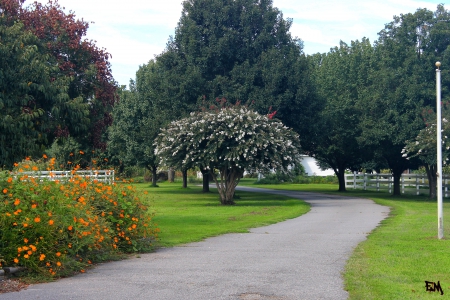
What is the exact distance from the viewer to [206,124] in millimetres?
29547

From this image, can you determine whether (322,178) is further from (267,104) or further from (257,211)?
(257,211)

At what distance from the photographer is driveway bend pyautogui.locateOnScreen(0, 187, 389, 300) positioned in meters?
8.84

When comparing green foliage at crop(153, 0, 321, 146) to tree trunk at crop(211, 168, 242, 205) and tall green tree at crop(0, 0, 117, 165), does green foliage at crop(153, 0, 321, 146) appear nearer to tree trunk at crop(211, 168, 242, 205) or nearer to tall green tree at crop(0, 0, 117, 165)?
tree trunk at crop(211, 168, 242, 205)

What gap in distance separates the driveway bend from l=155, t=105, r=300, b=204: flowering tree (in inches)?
509

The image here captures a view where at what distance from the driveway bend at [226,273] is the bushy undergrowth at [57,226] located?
0.44 metres

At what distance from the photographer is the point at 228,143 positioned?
29781 millimetres

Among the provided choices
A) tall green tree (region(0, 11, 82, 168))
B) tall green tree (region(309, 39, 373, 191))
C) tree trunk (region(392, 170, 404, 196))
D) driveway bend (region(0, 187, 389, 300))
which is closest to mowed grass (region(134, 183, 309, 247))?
driveway bend (region(0, 187, 389, 300))

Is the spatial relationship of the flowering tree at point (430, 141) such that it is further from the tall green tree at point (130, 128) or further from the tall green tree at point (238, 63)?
the tall green tree at point (130, 128)

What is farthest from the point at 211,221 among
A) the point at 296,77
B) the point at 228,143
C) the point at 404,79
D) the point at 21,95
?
the point at 404,79

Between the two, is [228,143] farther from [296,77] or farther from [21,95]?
[21,95]

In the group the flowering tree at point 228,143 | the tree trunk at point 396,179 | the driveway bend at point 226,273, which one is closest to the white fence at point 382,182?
the tree trunk at point 396,179

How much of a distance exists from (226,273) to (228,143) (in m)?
19.5

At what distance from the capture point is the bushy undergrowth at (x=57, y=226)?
10.1 metres

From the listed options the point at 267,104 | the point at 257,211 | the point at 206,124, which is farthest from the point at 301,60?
the point at 257,211
